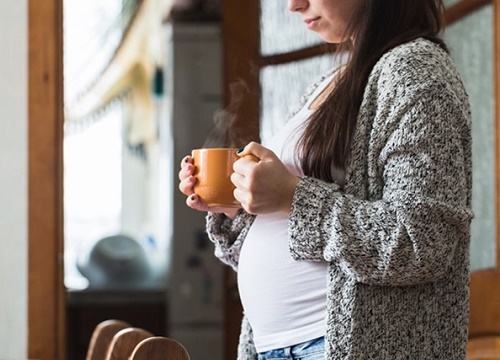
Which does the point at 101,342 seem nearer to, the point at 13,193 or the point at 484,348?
the point at 484,348

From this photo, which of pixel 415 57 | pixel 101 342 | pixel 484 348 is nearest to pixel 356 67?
pixel 415 57

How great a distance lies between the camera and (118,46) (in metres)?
5.98

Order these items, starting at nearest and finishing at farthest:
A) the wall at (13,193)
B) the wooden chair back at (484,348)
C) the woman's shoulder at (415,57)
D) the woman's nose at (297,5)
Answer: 1. the woman's shoulder at (415,57)
2. the woman's nose at (297,5)
3. the wooden chair back at (484,348)
4. the wall at (13,193)

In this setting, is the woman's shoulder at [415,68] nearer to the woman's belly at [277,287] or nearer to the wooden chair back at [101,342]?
the woman's belly at [277,287]

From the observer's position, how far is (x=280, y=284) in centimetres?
105

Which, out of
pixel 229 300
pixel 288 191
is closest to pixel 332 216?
pixel 288 191

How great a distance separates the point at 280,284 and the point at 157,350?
210 mm

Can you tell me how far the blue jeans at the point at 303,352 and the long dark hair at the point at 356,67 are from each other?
0.62 ft

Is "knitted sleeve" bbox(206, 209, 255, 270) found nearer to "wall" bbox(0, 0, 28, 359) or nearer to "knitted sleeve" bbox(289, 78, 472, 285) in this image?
"knitted sleeve" bbox(289, 78, 472, 285)

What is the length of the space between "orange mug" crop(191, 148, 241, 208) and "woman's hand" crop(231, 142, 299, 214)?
22mm

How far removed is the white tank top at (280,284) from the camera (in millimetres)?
1026

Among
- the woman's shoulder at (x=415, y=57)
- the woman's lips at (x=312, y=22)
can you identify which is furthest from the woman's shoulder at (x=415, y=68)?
the woman's lips at (x=312, y=22)

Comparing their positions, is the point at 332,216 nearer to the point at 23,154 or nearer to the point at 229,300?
the point at 23,154

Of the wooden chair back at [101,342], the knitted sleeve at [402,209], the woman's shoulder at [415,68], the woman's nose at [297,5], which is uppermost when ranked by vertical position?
the woman's nose at [297,5]
